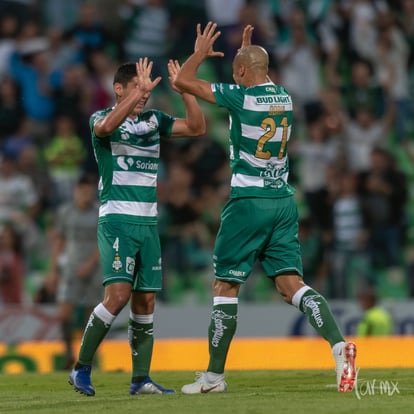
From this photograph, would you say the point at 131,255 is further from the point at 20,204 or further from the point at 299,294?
the point at 20,204

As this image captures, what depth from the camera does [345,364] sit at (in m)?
8.05

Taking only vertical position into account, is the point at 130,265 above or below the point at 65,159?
below

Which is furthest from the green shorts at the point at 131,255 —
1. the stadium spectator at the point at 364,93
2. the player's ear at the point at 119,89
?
the stadium spectator at the point at 364,93

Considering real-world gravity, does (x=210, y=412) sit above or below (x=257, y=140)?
below

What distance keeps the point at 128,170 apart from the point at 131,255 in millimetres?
645

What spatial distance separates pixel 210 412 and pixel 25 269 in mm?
9344

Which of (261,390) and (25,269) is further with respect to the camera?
(25,269)

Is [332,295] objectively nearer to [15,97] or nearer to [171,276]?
[171,276]

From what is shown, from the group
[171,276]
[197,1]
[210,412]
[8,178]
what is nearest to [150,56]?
[197,1]

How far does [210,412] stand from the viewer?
7.16 metres

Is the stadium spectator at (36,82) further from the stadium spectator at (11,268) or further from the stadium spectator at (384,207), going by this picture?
the stadium spectator at (384,207)

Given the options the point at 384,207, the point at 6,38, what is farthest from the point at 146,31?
the point at 384,207

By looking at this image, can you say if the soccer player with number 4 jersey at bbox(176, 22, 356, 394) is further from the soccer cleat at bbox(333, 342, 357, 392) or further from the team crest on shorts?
the team crest on shorts

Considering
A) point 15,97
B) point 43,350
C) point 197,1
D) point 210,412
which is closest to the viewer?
point 210,412
